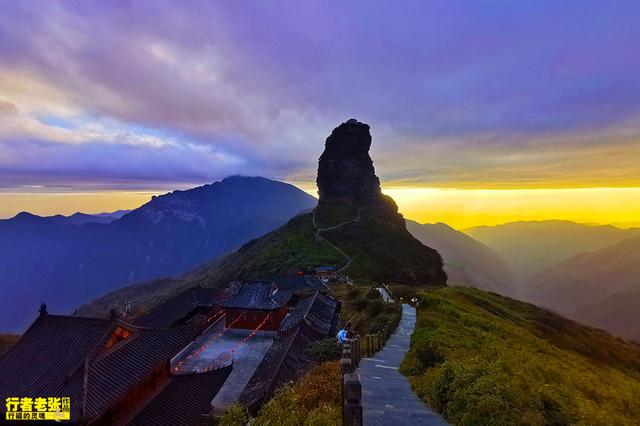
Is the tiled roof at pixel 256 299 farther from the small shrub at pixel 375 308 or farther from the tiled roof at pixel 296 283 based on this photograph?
the small shrub at pixel 375 308

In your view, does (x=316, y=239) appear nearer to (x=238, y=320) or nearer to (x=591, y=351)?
(x=238, y=320)

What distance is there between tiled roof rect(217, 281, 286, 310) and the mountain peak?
105 metres

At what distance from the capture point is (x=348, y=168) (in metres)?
158

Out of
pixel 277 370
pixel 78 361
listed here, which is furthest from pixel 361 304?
pixel 78 361

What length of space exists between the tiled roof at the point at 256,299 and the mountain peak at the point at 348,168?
105 m

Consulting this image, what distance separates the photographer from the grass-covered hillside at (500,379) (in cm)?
1302

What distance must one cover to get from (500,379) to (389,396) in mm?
4584

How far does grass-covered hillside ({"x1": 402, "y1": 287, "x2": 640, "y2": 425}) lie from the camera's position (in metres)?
13.0

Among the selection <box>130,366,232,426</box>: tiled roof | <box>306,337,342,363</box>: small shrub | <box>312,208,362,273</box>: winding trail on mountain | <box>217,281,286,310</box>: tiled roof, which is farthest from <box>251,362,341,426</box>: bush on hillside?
<box>312,208,362,273</box>: winding trail on mountain

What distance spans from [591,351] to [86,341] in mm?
50695

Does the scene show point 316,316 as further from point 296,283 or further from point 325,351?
point 296,283

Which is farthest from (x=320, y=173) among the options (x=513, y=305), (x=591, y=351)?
(x=591, y=351)

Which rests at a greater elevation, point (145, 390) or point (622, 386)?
point (145, 390)

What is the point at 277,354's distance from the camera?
28953 millimetres
